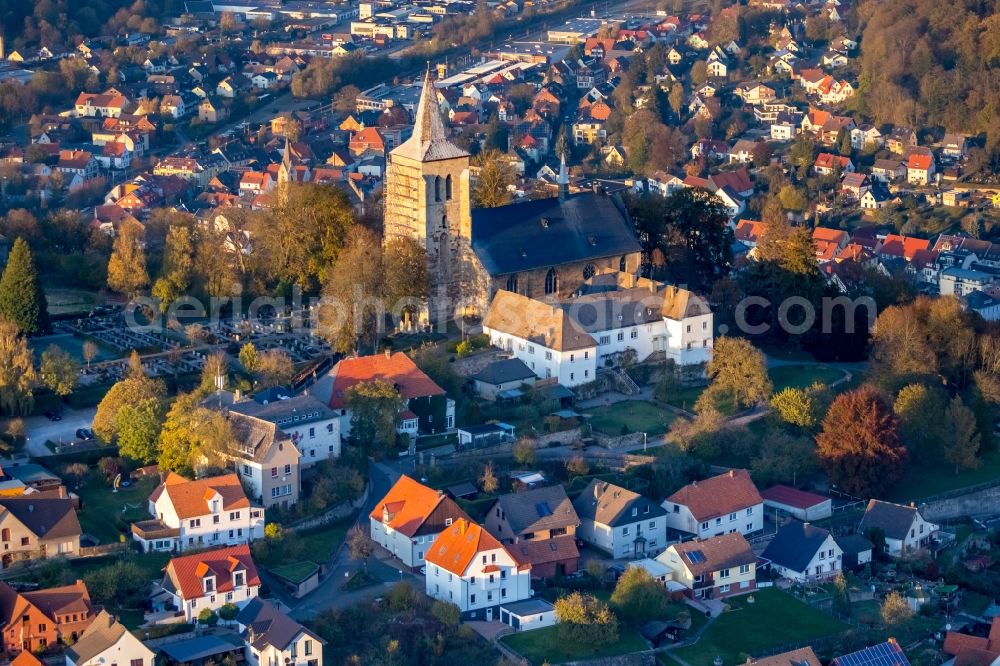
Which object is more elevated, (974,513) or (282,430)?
(282,430)

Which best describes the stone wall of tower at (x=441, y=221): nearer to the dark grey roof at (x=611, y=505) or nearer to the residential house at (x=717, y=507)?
the dark grey roof at (x=611, y=505)

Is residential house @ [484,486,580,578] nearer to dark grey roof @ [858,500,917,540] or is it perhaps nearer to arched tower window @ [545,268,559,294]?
dark grey roof @ [858,500,917,540]

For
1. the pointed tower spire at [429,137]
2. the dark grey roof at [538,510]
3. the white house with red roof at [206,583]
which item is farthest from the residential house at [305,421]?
the pointed tower spire at [429,137]

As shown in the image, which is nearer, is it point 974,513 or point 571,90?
point 974,513

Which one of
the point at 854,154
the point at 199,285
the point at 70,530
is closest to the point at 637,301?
the point at 199,285

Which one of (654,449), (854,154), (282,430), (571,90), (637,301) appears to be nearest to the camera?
(282,430)

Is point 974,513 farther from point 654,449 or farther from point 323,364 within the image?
point 323,364

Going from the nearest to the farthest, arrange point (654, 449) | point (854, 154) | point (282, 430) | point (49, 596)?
1. point (49, 596)
2. point (282, 430)
3. point (654, 449)
4. point (854, 154)
